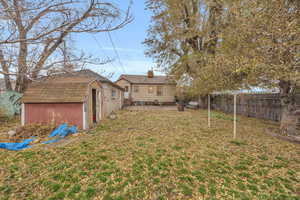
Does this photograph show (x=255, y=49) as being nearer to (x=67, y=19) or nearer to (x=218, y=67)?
(x=218, y=67)

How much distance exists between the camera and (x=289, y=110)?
508 centimetres

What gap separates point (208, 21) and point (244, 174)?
11192mm

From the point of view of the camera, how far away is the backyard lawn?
2.10 metres

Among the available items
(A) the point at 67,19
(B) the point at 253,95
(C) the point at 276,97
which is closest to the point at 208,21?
(B) the point at 253,95

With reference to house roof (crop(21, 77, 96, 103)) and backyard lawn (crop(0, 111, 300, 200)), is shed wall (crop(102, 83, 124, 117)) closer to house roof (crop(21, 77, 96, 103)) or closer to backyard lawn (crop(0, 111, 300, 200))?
house roof (crop(21, 77, 96, 103))

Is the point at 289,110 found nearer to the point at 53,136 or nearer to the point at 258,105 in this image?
the point at 258,105

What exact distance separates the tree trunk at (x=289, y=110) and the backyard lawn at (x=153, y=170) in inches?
39.0

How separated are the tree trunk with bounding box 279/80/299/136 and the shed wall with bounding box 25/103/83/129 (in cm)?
769

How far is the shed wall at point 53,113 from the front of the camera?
543 cm

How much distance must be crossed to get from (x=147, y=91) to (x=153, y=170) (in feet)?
51.8

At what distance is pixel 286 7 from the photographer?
148 inches

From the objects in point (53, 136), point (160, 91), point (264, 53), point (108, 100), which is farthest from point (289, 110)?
point (160, 91)

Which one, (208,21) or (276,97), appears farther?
(208,21)

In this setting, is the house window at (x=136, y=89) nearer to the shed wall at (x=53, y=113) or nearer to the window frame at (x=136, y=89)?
the window frame at (x=136, y=89)
